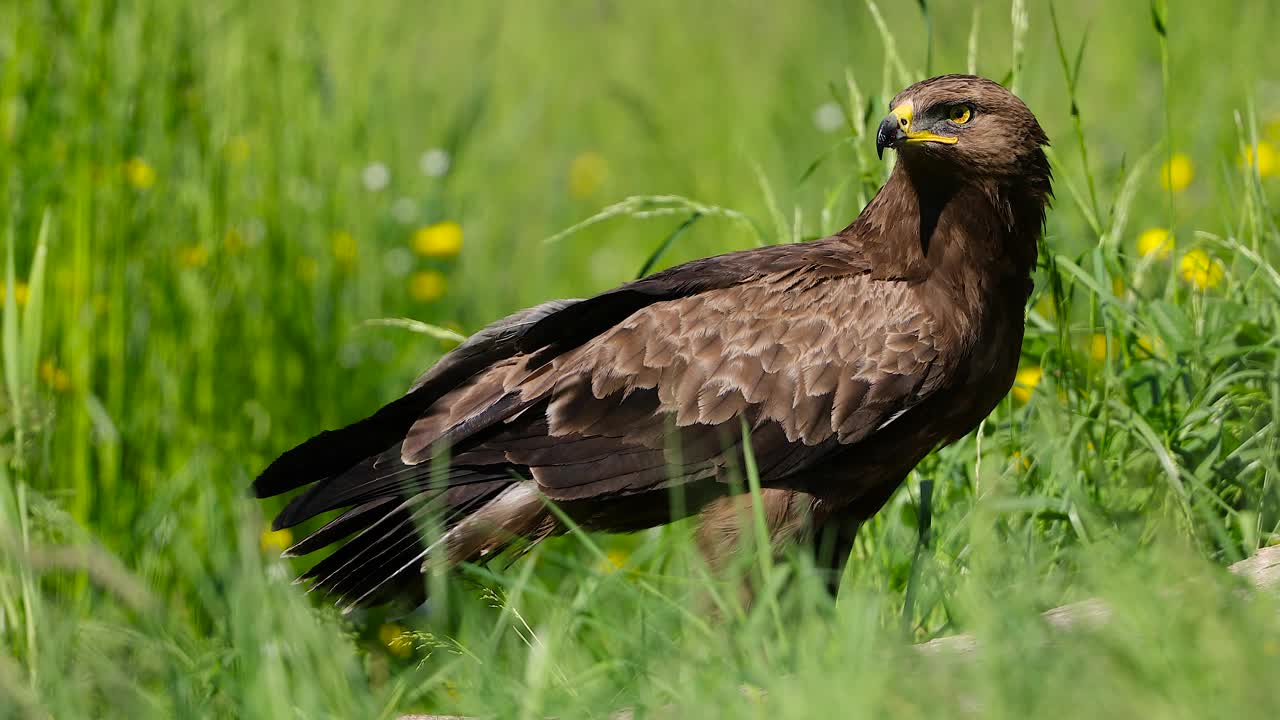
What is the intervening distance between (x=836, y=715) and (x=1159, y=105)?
18.7 feet

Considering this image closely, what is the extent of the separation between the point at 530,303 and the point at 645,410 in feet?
11.3

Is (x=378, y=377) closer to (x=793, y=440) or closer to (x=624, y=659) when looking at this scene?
(x=793, y=440)

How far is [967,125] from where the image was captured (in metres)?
3.48

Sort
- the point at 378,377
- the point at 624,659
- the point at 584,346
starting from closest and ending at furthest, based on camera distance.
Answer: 1. the point at 624,659
2. the point at 584,346
3. the point at 378,377

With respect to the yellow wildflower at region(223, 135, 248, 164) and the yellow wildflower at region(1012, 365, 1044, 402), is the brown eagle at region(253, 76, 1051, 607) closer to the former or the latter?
the yellow wildflower at region(1012, 365, 1044, 402)

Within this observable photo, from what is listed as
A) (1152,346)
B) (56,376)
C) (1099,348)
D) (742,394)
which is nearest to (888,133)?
(742,394)

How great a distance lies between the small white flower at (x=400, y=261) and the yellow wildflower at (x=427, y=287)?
7cm

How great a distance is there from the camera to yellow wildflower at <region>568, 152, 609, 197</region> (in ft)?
26.1

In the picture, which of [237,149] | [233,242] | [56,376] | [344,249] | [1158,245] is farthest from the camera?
[344,249]

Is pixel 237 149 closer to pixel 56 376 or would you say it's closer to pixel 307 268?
pixel 307 268

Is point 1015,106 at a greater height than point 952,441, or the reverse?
point 1015,106

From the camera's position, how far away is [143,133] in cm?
486

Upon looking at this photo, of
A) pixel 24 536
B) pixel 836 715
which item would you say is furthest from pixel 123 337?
pixel 836 715

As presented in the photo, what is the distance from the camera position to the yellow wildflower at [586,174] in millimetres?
7945
